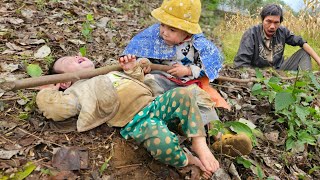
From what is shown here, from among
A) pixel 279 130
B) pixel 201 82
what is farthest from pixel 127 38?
pixel 279 130

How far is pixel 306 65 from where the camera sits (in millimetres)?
5621

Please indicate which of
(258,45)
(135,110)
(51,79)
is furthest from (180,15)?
(258,45)

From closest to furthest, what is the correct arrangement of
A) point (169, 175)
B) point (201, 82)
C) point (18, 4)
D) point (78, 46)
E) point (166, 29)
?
point (169, 175) < point (166, 29) < point (201, 82) < point (78, 46) < point (18, 4)

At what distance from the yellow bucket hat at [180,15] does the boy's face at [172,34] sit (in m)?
0.09

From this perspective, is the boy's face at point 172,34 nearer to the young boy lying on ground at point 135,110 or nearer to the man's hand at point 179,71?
the man's hand at point 179,71

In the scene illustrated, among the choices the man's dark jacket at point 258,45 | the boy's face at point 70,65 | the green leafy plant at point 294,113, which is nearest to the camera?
the boy's face at point 70,65

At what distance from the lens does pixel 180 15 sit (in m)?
2.97

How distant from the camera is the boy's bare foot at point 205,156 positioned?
242cm

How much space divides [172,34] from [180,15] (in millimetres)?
163

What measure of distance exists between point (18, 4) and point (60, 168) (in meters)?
3.13

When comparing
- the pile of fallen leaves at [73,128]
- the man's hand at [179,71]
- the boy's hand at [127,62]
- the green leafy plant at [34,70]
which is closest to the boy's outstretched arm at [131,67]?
the boy's hand at [127,62]

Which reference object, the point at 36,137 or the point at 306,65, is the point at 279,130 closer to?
the point at 36,137

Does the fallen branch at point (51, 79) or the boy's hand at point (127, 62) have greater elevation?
the boy's hand at point (127, 62)

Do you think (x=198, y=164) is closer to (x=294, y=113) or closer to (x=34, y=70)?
(x=294, y=113)
